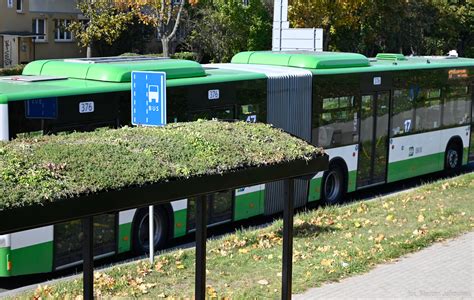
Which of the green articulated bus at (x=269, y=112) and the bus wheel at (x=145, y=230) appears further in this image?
the bus wheel at (x=145, y=230)

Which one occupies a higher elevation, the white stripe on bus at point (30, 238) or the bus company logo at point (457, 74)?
the bus company logo at point (457, 74)

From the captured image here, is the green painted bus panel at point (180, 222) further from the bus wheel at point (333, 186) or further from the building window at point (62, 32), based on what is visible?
the building window at point (62, 32)

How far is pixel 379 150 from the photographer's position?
58.9 ft

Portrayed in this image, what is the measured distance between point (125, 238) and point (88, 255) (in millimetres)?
6463

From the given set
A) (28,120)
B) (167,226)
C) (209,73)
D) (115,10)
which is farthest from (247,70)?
(115,10)

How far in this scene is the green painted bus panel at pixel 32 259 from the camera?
10.5m

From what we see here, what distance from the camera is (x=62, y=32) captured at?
1922 inches

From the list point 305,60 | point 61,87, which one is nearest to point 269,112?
point 305,60

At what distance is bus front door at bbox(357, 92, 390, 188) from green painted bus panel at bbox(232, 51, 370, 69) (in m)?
0.77

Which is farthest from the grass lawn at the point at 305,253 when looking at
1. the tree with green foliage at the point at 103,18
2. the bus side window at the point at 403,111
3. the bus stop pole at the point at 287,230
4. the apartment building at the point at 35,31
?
the apartment building at the point at 35,31

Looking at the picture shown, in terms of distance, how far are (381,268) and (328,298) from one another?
1.57 metres

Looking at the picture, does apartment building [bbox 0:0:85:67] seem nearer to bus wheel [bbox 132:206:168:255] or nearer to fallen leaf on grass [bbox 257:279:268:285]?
bus wheel [bbox 132:206:168:255]

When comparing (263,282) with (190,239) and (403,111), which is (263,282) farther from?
(403,111)

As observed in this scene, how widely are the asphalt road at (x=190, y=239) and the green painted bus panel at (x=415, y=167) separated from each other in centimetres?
34
